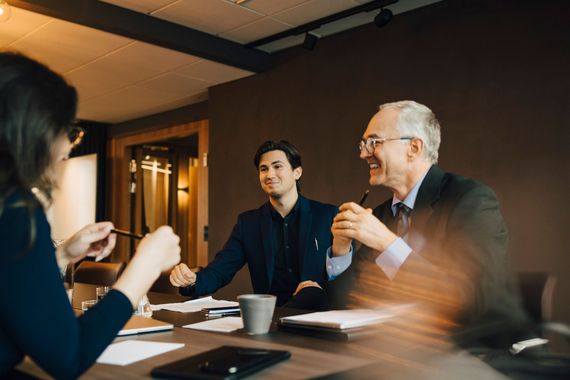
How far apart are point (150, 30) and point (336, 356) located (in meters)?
3.31

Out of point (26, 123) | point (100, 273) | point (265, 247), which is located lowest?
point (100, 273)

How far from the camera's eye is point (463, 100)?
3.29m

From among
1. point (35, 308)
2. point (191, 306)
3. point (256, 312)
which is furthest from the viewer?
point (191, 306)

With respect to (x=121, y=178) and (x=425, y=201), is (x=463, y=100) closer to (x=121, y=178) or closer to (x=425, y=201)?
(x=425, y=201)

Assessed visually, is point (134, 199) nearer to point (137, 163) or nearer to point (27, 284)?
point (137, 163)

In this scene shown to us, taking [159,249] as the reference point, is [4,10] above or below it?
above

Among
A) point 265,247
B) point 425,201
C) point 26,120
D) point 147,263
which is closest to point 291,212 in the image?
point 265,247

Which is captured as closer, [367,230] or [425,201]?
[367,230]

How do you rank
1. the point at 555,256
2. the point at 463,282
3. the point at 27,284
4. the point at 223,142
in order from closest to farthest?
the point at 27,284 < the point at 463,282 < the point at 555,256 < the point at 223,142

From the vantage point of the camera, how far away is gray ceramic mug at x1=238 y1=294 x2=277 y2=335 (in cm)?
112

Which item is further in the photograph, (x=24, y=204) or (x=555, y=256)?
(x=555, y=256)

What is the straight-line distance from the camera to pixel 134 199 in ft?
22.2

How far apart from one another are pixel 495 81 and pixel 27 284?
9.99 ft

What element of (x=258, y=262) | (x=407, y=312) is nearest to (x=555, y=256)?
(x=258, y=262)
